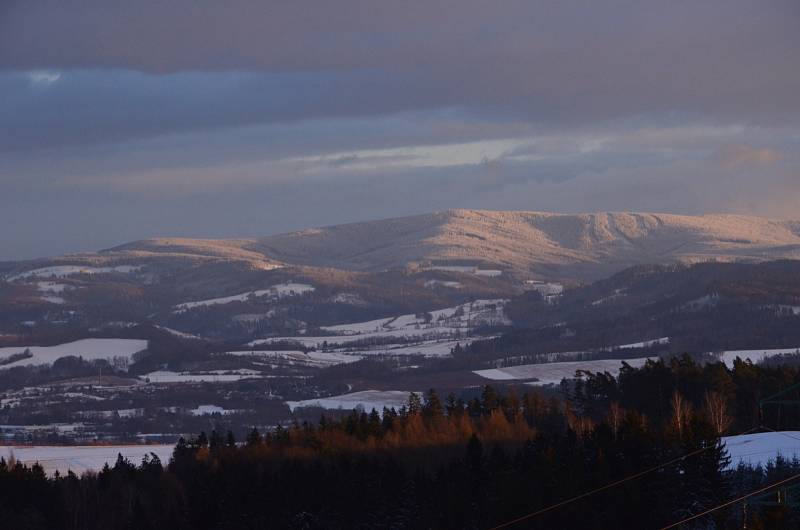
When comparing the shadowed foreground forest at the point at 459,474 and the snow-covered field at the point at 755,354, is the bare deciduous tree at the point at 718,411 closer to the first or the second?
the shadowed foreground forest at the point at 459,474

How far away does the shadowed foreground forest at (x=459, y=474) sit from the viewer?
65500 millimetres

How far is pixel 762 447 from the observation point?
252 feet

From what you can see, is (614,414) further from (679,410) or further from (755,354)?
(755,354)

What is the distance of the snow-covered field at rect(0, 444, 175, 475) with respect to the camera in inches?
4608

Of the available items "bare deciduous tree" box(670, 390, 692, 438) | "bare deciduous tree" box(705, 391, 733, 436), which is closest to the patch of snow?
"bare deciduous tree" box(670, 390, 692, 438)

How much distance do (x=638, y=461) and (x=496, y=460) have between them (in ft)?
32.0

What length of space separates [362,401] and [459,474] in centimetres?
10422

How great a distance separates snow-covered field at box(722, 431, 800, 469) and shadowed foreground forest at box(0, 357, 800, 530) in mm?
1532

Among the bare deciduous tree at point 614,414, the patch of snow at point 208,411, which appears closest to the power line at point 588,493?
the bare deciduous tree at point 614,414

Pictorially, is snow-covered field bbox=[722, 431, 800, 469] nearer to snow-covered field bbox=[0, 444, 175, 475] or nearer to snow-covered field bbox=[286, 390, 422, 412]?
snow-covered field bbox=[0, 444, 175, 475]

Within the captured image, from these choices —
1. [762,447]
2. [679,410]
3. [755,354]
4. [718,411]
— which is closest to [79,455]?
[679,410]

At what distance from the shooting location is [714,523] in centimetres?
6375

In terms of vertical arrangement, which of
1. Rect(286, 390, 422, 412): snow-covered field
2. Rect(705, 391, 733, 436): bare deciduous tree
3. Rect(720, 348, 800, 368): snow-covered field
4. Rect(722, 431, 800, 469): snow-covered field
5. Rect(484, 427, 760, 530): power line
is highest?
Rect(720, 348, 800, 368): snow-covered field

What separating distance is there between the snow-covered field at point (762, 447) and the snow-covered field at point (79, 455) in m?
46.5
